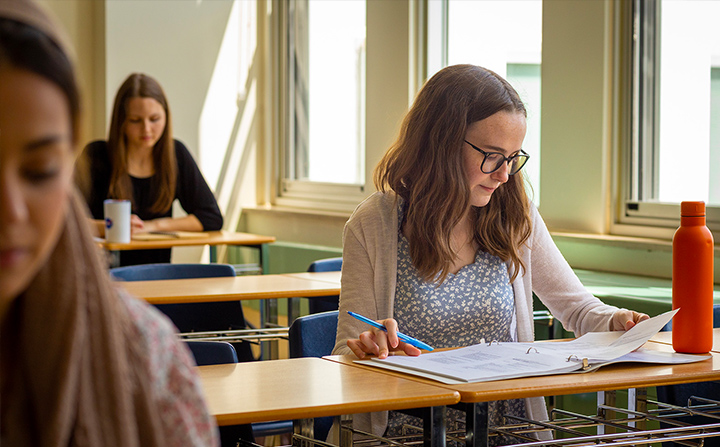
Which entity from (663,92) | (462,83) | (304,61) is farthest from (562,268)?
(304,61)

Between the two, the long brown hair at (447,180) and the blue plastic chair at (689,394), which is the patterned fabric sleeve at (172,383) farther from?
the blue plastic chair at (689,394)

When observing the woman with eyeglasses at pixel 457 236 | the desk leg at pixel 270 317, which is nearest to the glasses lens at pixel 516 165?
the woman with eyeglasses at pixel 457 236

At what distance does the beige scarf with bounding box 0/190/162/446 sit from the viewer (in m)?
0.59

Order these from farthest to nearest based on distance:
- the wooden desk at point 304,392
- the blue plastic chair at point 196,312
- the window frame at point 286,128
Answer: the window frame at point 286,128, the blue plastic chair at point 196,312, the wooden desk at point 304,392

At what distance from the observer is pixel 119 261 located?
3752 mm

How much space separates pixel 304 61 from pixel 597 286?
304 centimetres

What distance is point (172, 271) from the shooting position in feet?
10.2

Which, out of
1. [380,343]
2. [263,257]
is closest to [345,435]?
[380,343]

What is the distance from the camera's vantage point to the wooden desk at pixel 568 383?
4.33ft

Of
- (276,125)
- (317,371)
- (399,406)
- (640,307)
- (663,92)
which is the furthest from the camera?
(276,125)

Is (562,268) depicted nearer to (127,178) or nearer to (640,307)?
(640,307)

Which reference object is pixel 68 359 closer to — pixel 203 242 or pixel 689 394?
pixel 689 394

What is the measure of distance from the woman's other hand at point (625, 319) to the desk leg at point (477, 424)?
0.60 metres

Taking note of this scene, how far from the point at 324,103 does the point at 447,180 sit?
337 cm
